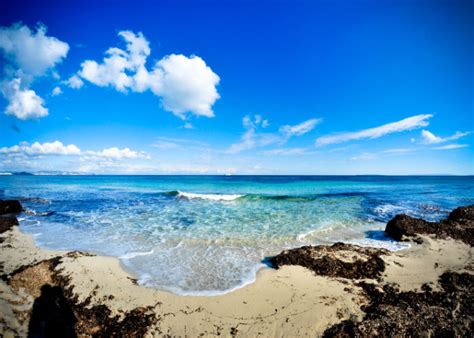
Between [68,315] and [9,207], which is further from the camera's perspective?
[9,207]

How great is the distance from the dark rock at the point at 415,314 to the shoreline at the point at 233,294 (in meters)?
0.13

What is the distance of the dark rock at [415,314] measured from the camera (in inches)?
154

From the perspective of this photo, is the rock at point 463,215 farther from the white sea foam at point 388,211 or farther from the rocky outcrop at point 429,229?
the white sea foam at point 388,211

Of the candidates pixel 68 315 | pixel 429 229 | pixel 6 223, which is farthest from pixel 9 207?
pixel 429 229

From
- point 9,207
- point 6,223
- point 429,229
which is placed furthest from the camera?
point 9,207

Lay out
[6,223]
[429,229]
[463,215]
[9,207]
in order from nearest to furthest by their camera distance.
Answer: [429,229]
[6,223]
[463,215]
[9,207]

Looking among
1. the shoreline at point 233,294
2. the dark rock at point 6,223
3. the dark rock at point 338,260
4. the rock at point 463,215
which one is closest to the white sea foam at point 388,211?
the rock at point 463,215

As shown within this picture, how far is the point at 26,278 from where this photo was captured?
577 centimetres

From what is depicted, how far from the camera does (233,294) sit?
5297 millimetres

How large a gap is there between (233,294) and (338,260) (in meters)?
3.60

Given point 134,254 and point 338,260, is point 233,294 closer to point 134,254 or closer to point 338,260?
point 338,260

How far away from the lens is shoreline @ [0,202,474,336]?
4.23m

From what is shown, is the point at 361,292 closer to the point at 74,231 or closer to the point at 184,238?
the point at 184,238

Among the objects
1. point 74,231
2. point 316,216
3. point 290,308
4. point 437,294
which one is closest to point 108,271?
point 290,308
